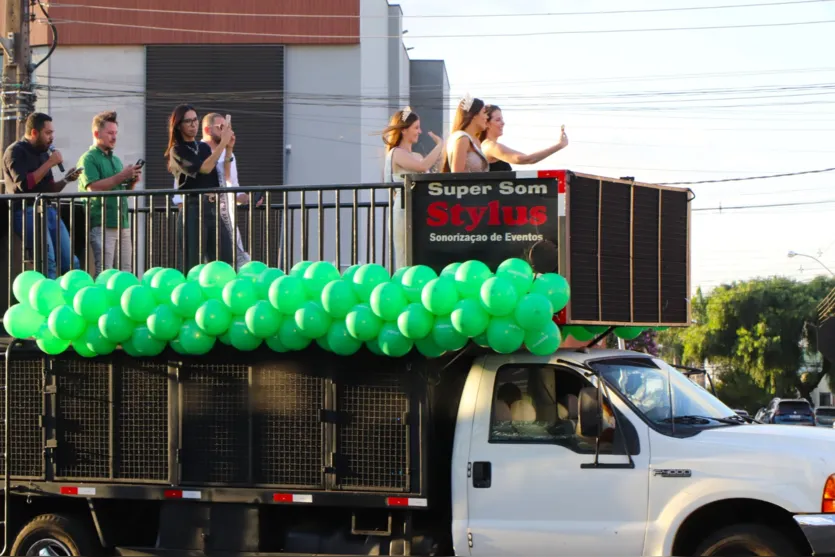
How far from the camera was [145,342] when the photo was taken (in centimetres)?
839

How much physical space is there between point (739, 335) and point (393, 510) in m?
55.9

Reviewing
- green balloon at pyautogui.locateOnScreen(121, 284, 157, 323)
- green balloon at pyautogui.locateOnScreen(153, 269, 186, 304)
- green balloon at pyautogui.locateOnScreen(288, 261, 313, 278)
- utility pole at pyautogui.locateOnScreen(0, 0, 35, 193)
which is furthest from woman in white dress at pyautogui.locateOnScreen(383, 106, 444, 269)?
utility pole at pyautogui.locateOnScreen(0, 0, 35, 193)

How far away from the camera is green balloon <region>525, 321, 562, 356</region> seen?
7621mm

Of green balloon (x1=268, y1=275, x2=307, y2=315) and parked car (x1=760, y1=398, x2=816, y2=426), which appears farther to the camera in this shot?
parked car (x1=760, y1=398, x2=816, y2=426)

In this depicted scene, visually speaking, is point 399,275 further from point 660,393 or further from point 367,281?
point 660,393

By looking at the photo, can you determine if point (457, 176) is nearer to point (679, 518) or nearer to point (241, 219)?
point (679, 518)

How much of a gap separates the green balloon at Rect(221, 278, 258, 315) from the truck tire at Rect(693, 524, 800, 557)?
3359 mm

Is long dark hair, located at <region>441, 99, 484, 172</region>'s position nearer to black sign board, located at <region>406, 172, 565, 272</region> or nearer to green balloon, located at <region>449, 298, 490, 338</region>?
black sign board, located at <region>406, 172, 565, 272</region>

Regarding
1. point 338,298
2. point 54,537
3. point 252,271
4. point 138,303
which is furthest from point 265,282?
point 54,537

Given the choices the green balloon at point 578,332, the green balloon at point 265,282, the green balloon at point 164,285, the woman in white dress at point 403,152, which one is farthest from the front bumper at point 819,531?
the green balloon at point 164,285

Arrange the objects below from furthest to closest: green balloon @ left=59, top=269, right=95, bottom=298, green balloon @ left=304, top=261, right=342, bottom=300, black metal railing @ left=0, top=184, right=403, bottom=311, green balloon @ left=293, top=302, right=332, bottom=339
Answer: black metal railing @ left=0, top=184, right=403, bottom=311, green balloon @ left=59, top=269, right=95, bottom=298, green balloon @ left=304, top=261, right=342, bottom=300, green balloon @ left=293, top=302, right=332, bottom=339

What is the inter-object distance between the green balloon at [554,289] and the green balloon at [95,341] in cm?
312

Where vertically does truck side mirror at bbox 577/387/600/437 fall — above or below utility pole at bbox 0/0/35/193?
below

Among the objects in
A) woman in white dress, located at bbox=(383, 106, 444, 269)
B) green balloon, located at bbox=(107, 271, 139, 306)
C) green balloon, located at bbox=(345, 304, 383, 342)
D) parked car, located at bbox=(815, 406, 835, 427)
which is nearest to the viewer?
green balloon, located at bbox=(345, 304, 383, 342)
